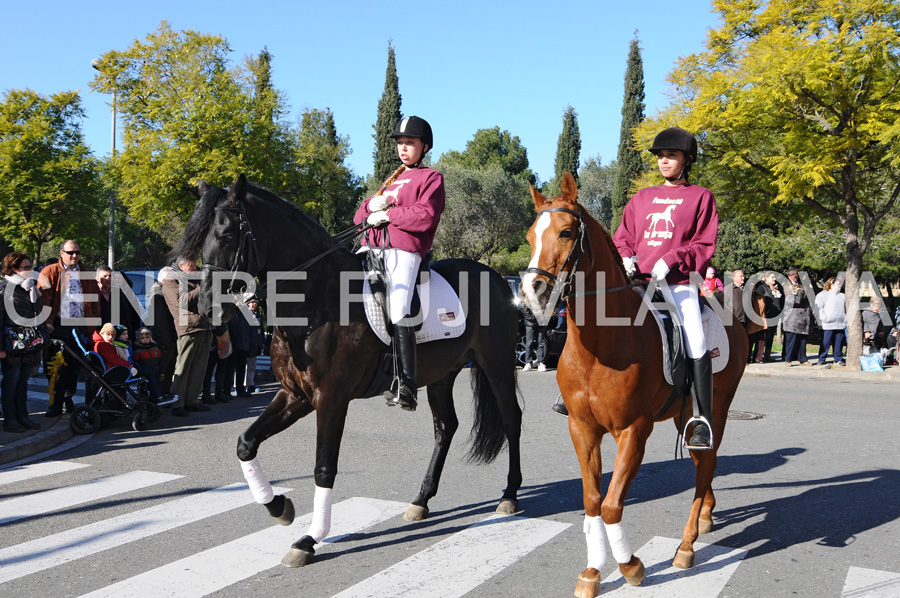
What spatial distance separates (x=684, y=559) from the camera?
439 cm

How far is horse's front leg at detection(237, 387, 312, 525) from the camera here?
4844mm

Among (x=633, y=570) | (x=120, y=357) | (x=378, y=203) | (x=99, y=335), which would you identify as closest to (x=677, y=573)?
(x=633, y=570)

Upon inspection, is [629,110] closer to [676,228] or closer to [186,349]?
[186,349]

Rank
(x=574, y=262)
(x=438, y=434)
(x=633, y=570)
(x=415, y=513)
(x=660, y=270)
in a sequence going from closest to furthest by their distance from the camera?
(x=574, y=262), (x=633, y=570), (x=660, y=270), (x=415, y=513), (x=438, y=434)

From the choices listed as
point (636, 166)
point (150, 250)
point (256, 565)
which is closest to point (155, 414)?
point (256, 565)

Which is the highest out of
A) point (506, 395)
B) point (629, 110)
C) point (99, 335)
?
→ point (629, 110)

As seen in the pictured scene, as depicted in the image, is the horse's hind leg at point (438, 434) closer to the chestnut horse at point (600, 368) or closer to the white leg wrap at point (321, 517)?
the white leg wrap at point (321, 517)

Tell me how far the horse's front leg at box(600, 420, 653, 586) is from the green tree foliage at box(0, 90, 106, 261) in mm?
28618

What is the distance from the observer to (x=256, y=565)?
4473 millimetres

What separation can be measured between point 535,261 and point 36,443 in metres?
6.50

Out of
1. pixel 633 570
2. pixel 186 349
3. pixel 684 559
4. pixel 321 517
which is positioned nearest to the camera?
pixel 633 570

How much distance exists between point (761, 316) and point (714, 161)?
12.2ft

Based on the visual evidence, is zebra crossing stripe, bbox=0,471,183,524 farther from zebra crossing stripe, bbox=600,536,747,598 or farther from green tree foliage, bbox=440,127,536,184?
green tree foliage, bbox=440,127,536,184

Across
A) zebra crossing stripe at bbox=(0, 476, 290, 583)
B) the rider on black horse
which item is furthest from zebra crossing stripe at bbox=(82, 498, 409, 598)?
the rider on black horse
